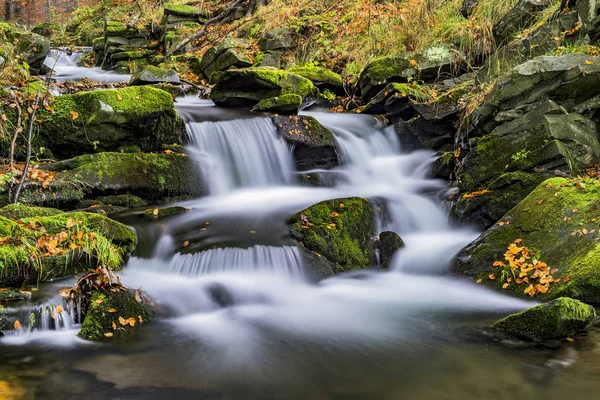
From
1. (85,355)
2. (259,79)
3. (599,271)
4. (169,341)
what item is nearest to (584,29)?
(599,271)

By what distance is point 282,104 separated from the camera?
32.7 feet

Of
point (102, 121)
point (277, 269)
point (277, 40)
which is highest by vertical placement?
point (277, 40)

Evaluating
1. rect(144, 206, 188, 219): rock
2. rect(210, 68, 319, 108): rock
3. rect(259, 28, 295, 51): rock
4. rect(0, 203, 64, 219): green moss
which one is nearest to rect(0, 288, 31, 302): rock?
rect(0, 203, 64, 219): green moss

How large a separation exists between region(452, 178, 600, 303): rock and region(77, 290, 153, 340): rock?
3.75 meters

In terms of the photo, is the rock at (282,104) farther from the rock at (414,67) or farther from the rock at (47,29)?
the rock at (47,29)

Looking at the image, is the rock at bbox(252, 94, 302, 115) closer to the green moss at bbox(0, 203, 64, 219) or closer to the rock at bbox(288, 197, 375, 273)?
the rock at bbox(288, 197, 375, 273)

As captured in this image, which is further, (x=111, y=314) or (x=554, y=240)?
(x=554, y=240)

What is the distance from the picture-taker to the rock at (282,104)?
389 inches

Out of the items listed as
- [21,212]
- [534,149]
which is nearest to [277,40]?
[534,149]

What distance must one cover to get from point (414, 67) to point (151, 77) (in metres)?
6.75

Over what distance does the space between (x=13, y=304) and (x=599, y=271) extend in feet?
17.5

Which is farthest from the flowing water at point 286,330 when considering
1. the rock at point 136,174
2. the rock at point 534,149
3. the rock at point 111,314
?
the rock at point 534,149

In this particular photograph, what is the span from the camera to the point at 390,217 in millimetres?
7125

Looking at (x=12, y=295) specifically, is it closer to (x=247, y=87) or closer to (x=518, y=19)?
(x=247, y=87)
